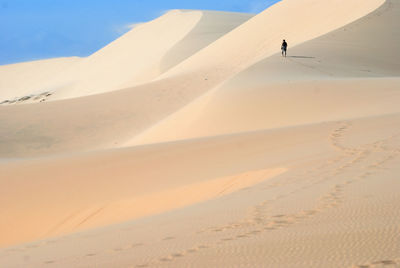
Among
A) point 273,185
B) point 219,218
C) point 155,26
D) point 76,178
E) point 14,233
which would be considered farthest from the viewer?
point 155,26

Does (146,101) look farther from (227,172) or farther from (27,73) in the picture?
(27,73)

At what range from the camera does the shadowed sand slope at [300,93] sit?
664 inches

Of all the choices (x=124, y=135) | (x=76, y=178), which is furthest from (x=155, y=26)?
(x=76, y=178)

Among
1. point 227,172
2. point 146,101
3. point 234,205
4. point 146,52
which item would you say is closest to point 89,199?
point 227,172

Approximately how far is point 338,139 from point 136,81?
40909mm

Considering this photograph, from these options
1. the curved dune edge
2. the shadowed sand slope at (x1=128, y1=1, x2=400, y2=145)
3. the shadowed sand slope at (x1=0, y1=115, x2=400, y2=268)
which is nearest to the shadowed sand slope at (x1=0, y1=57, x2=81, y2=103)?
the shadowed sand slope at (x1=128, y1=1, x2=400, y2=145)

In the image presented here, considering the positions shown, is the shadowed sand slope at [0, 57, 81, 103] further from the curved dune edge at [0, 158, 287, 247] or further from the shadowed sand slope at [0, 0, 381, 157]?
the curved dune edge at [0, 158, 287, 247]

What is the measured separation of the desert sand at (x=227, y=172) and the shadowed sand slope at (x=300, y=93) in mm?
71

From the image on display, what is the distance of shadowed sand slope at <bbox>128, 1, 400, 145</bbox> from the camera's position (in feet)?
55.3

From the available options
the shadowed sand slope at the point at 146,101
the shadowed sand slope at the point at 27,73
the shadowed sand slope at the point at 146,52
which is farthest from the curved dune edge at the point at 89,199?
the shadowed sand slope at the point at 27,73

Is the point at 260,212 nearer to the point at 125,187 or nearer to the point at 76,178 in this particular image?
the point at 125,187

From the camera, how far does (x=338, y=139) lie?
10375mm

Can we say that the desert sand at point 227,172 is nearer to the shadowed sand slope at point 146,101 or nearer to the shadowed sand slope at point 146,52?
the shadowed sand slope at point 146,101

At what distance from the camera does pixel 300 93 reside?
742 inches
